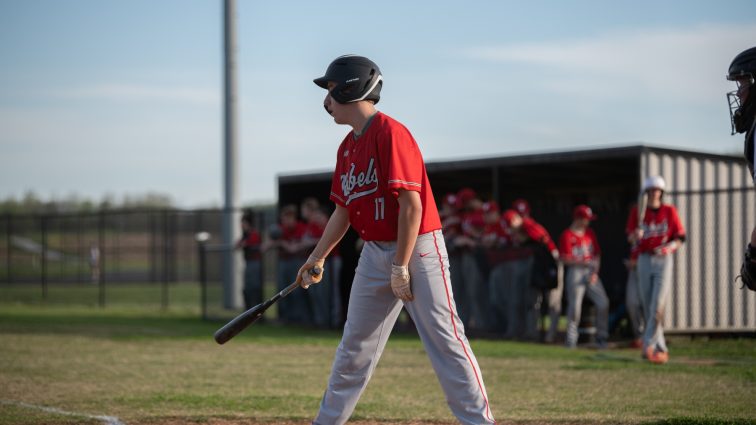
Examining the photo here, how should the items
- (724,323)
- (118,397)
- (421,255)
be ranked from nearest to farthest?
(421,255)
(118,397)
(724,323)

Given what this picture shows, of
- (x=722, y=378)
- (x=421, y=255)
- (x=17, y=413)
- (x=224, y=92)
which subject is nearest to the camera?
(x=421, y=255)

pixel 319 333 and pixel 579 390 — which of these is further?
pixel 319 333

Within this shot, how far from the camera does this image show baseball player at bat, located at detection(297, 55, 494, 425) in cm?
538

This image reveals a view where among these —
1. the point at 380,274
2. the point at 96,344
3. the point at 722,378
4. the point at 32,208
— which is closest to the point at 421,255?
the point at 380,274

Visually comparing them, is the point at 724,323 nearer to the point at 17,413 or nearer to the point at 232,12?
the point at 17,413

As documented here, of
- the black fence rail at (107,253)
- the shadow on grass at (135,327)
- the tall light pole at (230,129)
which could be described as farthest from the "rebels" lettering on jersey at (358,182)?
the black fence rail at (107,253)

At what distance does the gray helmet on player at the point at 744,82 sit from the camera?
5641 millimetres

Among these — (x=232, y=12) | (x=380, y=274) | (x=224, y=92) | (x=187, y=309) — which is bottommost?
(x=187, y=309)

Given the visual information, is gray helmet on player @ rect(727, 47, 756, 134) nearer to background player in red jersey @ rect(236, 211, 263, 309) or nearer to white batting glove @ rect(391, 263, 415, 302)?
white batting glove @ rect(391, 263, 415, 302)

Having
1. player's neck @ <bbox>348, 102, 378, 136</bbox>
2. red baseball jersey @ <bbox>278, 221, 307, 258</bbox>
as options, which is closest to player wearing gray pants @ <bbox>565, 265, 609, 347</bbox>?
red baseball jersey @ <bbox>278, 221, 307, 258</bbox>

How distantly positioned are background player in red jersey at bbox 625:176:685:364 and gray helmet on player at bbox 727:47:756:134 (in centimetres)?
569

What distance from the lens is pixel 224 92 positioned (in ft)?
75.6

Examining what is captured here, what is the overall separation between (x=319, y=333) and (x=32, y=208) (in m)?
32.0

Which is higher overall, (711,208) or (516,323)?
(711,208)
